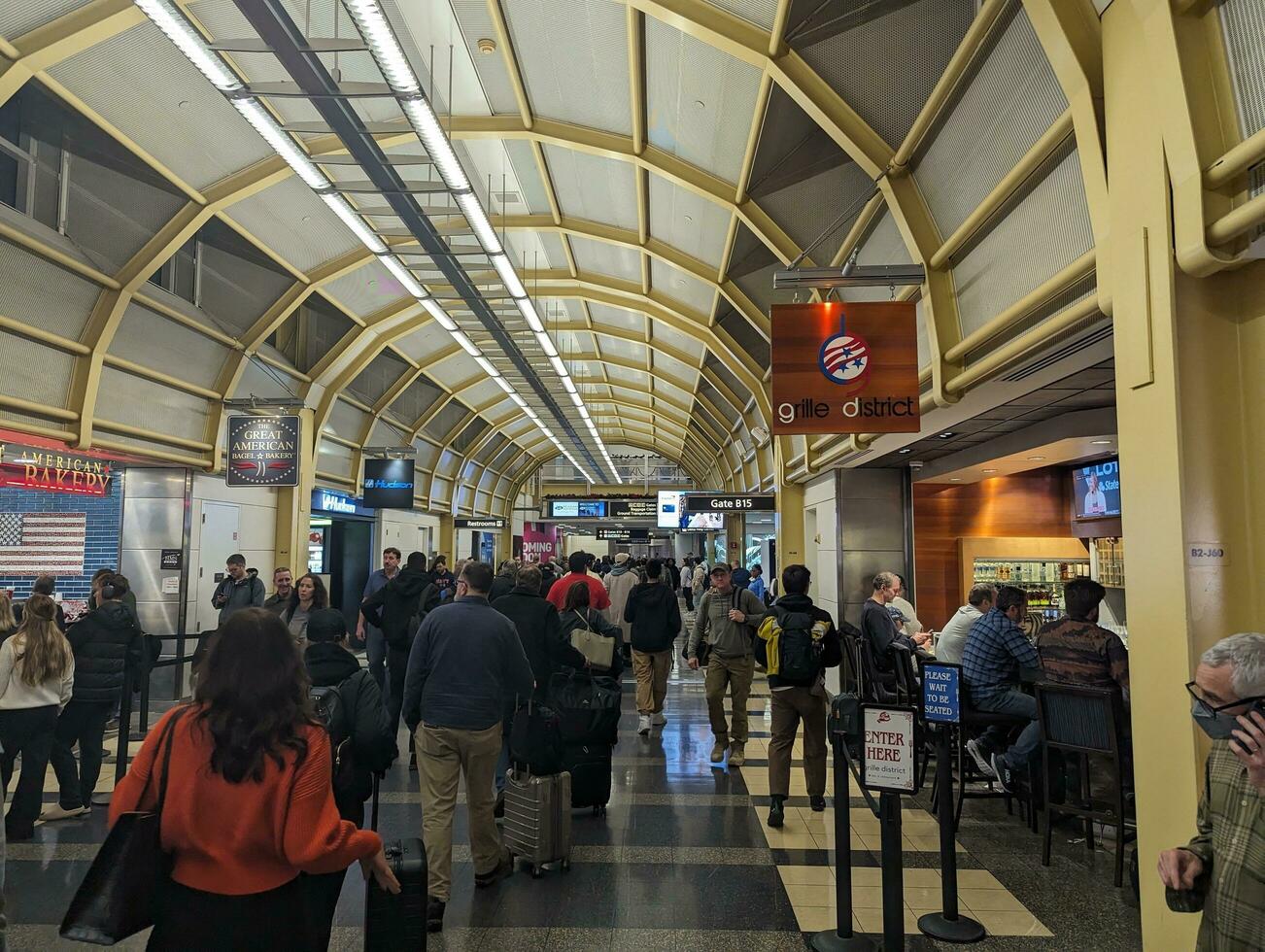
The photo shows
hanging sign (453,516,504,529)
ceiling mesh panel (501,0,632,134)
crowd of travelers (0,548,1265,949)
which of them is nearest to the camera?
crowd of travelers (0,548,1265,949)

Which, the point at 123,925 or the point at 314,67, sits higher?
the point at 314,67

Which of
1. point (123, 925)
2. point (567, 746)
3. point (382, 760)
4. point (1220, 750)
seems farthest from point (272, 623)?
point (567, 746)

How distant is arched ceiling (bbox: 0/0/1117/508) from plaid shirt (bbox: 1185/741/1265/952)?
3010 millimetres

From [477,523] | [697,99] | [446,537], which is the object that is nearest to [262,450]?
[697,99]

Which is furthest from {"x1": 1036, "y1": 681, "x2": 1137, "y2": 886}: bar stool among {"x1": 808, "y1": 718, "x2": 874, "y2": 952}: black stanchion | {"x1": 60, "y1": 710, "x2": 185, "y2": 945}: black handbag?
{"x1": 60, "y1": 710, "x2": 185, "y2": 945}: black handbag

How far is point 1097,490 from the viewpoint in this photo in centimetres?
968

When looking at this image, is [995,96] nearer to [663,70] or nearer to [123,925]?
[663,70]

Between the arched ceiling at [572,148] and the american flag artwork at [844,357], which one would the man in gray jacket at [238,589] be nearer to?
the arched ceiling at [572,148]

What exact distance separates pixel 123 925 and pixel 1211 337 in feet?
13.5

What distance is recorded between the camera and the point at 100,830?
5.25m

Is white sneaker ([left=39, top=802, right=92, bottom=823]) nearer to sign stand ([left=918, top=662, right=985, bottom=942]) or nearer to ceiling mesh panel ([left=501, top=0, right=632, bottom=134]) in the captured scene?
sign stand ([left=918, top=662, right=985, bottom=942])

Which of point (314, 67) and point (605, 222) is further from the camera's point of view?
point (605, 222)

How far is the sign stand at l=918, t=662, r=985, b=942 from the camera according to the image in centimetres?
385

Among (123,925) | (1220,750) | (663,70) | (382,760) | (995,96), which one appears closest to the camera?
(123,925)
